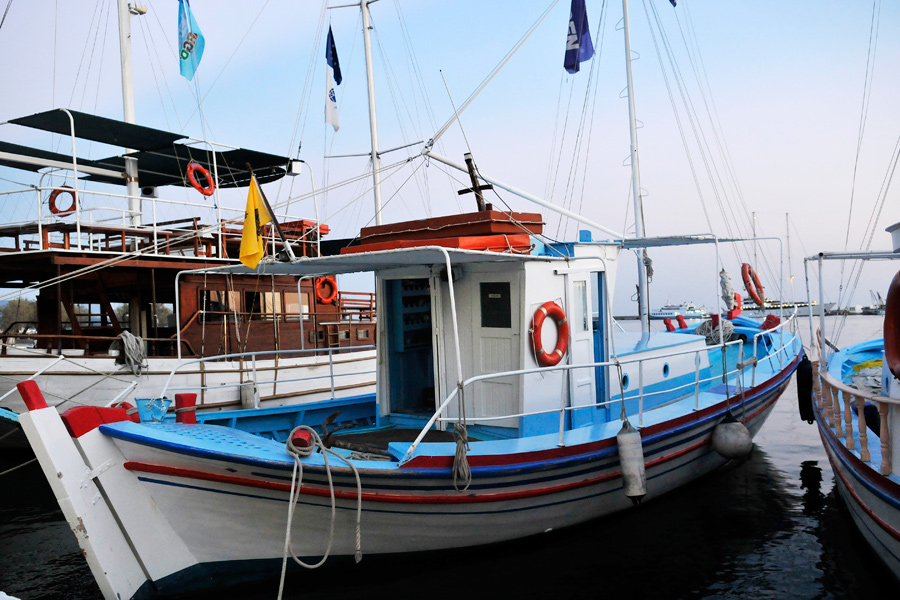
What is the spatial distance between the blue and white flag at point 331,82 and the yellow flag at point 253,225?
10.7 m

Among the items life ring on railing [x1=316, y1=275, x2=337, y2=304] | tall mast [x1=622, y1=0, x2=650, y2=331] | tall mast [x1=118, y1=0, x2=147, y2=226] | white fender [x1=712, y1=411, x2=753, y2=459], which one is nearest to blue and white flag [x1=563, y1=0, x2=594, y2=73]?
tall mast [x1=622, y1=0, x2=650, y2=331]

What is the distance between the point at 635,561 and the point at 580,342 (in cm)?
247

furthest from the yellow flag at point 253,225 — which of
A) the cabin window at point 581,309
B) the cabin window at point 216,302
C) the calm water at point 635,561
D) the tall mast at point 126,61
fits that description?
the tall mast at point 126,61

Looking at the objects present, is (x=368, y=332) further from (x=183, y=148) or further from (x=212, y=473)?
(x=212, y=473)

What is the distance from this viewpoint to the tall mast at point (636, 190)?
33.6 ft

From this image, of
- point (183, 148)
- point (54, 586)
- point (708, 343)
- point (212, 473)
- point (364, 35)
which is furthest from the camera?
point (183, 148)

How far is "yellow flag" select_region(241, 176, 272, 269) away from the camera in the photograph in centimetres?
631

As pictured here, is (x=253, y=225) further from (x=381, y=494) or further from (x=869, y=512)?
(x=869, y=512)

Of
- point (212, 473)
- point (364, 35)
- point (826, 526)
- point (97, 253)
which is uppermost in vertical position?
point (364, 35)

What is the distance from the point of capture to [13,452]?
1170 cm

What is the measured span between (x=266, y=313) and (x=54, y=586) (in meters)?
8.65

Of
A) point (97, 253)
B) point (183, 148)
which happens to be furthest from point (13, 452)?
point (183, 148)

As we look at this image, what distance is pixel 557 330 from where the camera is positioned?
7.04m

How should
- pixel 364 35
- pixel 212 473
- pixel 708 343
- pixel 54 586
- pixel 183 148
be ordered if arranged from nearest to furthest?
pixel 212 473 < pixel 54 586 < pixel 708 343 < pixel 364 35 < pixel 183 148
